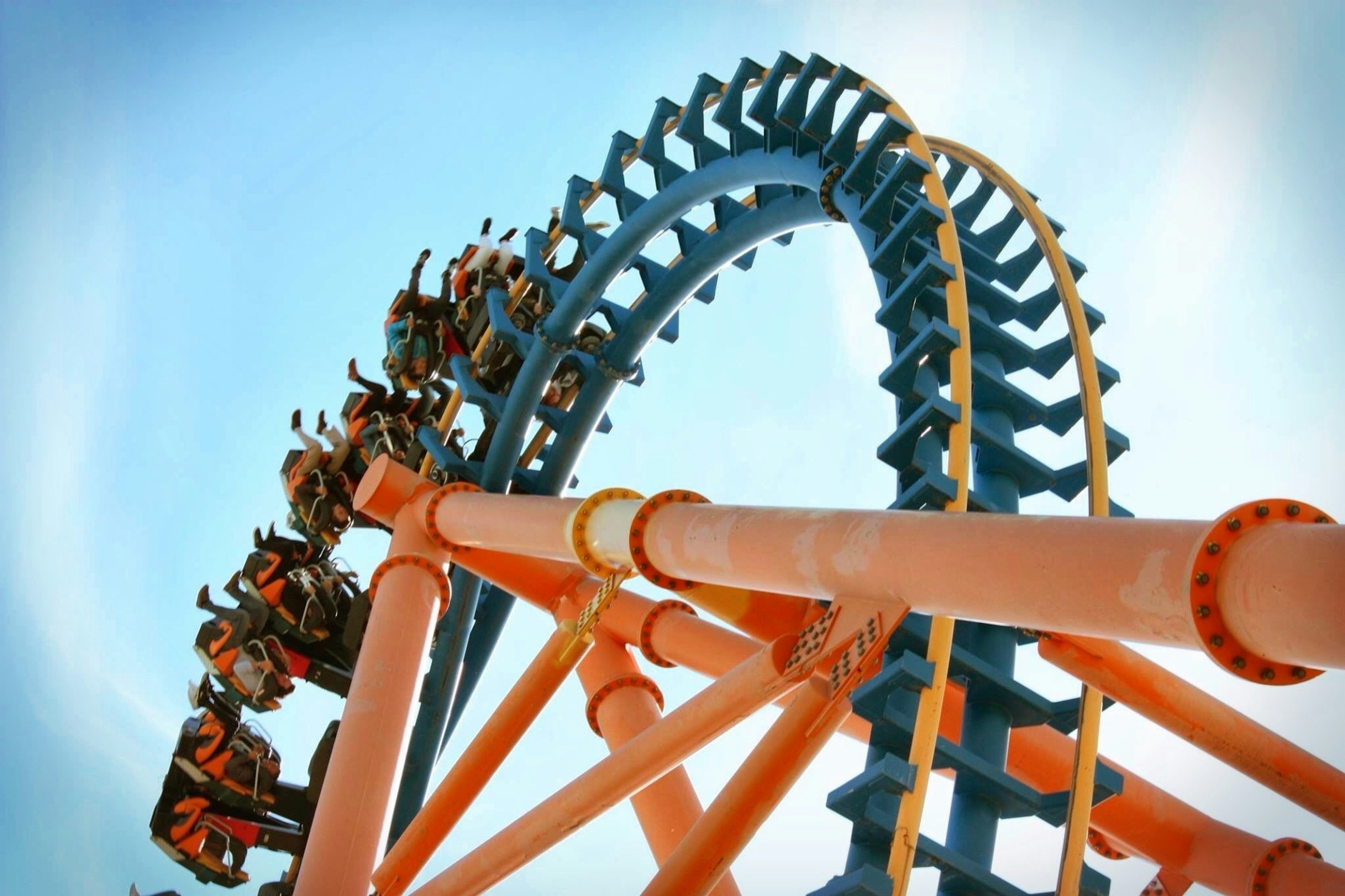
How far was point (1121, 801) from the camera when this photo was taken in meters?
5.89

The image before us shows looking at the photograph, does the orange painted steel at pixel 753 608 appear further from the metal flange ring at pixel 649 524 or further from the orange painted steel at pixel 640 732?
the metal flange ring at pixel 649 524

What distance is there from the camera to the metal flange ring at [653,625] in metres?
6.99

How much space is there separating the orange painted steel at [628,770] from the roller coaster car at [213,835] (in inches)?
120

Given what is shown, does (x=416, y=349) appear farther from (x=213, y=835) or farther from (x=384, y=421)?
(x=213, y=835)

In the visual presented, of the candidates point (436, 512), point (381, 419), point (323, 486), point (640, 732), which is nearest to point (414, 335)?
point (381, 419)

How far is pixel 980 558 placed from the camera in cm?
336

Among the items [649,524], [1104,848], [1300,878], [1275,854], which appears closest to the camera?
[649,524]

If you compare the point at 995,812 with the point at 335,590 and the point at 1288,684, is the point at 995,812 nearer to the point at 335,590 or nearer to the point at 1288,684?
the point at 1288,684

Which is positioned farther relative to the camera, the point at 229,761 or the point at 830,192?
the point at 229,761

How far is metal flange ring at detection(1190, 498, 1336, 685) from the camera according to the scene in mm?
2701

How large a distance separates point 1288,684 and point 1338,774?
257 centimetres

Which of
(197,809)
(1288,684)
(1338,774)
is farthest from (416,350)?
(1288,684)

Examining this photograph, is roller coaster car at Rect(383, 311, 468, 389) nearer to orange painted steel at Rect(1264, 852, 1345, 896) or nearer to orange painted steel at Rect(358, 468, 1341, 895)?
orange painted steel at Rect(358, 468, 1341, 895)

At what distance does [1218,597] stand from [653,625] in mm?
4446
